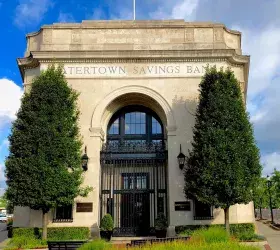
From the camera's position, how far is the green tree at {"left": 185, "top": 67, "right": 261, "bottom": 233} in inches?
686

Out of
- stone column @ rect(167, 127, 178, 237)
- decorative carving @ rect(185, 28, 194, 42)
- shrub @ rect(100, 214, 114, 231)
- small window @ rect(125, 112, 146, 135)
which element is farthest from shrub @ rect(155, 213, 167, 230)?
decorative carving @ rect(185, 28, 194, 42)

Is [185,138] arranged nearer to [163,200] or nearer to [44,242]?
[163,200]

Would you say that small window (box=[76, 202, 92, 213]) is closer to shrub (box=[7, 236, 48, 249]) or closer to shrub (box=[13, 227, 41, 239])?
shrub (box=[13, 227, 41, 239])

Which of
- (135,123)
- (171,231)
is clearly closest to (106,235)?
(171,231)

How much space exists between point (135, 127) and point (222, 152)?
22.8 feet

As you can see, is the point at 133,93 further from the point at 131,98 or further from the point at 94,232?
the point at 94,232

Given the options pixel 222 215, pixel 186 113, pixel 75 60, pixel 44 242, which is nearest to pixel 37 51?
pixel 75 60

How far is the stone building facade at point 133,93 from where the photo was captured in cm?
2083

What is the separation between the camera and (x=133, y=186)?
851 inches

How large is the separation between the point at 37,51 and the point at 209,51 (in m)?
9.73

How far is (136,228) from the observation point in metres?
20.8

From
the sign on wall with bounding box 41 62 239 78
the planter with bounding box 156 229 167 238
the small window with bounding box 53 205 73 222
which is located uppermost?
the sign on wall with bounding box 41 62 239 78

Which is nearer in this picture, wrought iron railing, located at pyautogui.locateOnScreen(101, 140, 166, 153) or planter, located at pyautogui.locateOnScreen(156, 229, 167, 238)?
planter, located at pyautogui.locateOnScreen(156, 229, 167, 238)

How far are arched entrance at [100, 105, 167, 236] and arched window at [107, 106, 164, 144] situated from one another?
580 mm
